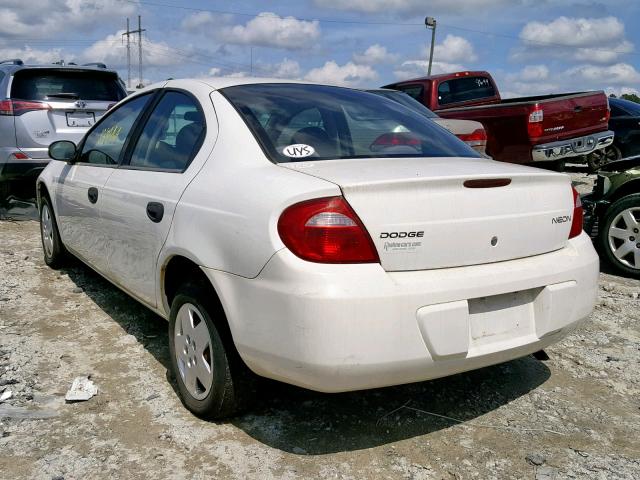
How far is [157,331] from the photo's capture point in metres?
4.07

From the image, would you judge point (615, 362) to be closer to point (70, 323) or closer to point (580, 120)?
point (70, 323)

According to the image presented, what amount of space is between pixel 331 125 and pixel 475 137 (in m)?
4.52

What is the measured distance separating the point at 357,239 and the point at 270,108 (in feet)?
3.44

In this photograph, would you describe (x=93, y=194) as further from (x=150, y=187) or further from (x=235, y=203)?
(x=235, y=203)

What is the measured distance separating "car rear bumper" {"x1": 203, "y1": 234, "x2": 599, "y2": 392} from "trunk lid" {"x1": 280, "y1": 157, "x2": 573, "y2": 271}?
3.0 inches

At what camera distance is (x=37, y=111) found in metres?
7.07

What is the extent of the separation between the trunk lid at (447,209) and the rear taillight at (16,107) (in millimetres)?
5549

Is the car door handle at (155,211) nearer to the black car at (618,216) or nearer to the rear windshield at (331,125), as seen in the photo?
the rear windshield at (331,125)

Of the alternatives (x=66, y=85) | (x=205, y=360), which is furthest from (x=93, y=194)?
(x=66, y=85)

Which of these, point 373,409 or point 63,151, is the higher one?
point 63,151

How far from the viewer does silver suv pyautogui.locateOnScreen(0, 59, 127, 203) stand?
22.9 feet

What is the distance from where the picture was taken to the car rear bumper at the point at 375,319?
88.4 inches

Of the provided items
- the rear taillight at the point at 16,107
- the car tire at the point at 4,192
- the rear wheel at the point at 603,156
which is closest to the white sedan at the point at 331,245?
the rear taillight at the point at 16,107

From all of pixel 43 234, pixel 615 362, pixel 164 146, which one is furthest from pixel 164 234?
pixel 43 234
